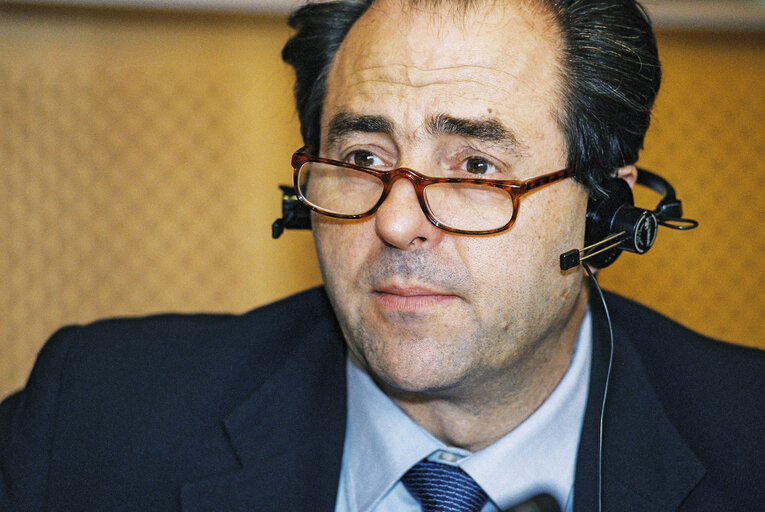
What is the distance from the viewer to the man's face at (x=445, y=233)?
1.43m

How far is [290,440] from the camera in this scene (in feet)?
5.39

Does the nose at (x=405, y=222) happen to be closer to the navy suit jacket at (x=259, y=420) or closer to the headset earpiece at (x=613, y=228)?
the headset earpiece at (x=613, y=228)

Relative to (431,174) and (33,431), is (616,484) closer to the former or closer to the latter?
(431,174)

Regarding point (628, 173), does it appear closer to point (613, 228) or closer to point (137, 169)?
point (613, 228)

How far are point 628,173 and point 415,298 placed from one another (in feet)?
2.05

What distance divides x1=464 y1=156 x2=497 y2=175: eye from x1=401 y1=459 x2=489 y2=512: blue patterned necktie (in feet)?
1.90

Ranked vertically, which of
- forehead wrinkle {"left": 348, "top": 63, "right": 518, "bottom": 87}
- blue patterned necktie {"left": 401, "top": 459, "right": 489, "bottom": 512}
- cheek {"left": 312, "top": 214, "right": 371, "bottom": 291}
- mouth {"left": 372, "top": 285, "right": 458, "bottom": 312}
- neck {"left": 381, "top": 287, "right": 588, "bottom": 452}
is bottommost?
blue patterned necktie {"left": 401, "top": 459, "right": 489, "bottom": 512}

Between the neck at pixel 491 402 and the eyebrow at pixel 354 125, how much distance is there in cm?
52

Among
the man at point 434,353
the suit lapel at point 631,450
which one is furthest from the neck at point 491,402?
the suit lapel at point 631,450

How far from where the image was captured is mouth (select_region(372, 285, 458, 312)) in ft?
4.68

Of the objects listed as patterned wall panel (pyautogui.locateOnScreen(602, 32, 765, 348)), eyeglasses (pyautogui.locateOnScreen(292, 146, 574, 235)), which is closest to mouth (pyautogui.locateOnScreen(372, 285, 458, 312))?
eyeglasses (pyautogui.locateOnScreen(292, 146, 574, 235))

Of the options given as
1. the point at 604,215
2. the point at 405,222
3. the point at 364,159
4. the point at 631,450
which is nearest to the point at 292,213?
the point at 364,159

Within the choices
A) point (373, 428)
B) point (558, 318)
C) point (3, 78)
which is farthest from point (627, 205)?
point (3, 78)

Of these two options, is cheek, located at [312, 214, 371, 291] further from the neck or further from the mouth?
the neck
